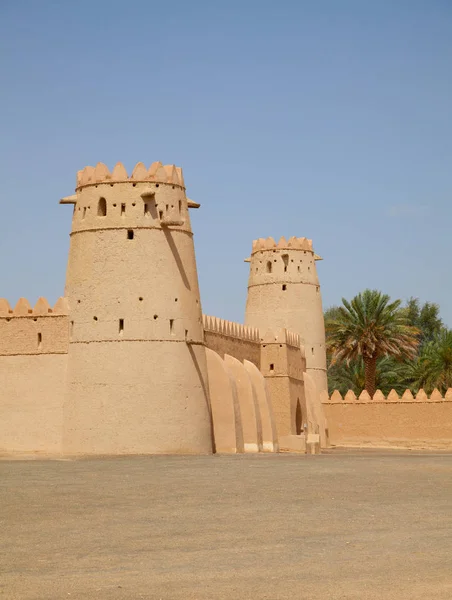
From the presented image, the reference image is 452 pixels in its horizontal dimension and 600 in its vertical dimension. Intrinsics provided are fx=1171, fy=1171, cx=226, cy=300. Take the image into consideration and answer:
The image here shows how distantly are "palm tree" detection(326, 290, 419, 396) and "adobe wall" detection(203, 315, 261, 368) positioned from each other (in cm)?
920

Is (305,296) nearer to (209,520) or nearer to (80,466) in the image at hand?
(80,466)

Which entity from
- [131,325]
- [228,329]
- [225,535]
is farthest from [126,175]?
[225,535]

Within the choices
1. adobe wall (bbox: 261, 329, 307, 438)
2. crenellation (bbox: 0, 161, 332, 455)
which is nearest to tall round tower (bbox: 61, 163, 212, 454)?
crenellation (bbox: 0, 161, 332, 455)

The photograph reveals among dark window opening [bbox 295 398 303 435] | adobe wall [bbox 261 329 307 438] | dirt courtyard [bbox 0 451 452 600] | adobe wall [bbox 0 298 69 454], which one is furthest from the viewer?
dark window opening [bbox 295 398 303 435]

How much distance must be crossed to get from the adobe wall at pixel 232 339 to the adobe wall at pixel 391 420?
3541mm

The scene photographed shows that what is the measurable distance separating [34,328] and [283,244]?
1566 centimetres

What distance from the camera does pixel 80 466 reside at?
886 inches

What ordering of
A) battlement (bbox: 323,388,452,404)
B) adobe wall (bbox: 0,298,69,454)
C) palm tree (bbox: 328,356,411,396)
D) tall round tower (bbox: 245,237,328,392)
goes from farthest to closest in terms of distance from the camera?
palm tree (bbox: 328,356,411,396), tall round tower (bbox: 245,237,328,392), battlement (bbox: 323,388,452,404), adobe wall (bbox: 0,298,69,454)

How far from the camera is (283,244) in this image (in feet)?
144

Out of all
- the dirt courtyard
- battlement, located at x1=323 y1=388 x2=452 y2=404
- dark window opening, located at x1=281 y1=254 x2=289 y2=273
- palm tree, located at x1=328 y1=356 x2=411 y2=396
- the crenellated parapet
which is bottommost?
the dirt courtyard

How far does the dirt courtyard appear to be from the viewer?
29.6ft

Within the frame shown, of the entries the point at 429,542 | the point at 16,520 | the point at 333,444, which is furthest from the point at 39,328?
the point at 429,542

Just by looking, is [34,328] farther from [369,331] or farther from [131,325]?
[369,331]

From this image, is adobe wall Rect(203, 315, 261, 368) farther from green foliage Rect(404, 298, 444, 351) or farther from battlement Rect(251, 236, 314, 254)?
green foliage Rect(404, 298, 444, 351)
